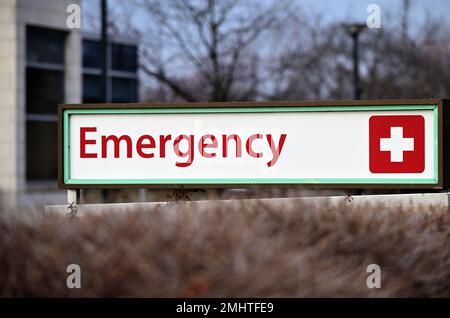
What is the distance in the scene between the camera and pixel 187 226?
6.02m

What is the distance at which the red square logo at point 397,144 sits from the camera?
22.8ft

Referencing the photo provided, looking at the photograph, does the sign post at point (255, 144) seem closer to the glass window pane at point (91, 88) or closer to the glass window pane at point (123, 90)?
the glass window pane at point (123, 90)

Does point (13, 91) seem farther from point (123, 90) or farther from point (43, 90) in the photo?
point (123, 90)

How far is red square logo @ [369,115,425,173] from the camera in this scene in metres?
6.95

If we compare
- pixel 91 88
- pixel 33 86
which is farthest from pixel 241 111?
pixel 91 88

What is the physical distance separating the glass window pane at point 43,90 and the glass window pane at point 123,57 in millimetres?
2663

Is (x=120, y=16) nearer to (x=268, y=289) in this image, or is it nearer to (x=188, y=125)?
(x=188, y=125)

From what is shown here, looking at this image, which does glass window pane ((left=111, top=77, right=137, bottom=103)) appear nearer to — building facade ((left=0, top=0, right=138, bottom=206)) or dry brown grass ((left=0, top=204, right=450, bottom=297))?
building facade ((left=0, top=0, right=138, bottom=206))

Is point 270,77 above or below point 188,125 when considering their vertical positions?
above

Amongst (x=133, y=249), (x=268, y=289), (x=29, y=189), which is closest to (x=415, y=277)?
(x=268, y=289)

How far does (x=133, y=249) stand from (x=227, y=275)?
811 millimetres

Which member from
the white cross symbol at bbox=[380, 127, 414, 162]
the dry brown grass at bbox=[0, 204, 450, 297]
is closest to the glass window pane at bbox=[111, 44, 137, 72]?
the dry brown grass at bbox=[0, 204, 450, 297]

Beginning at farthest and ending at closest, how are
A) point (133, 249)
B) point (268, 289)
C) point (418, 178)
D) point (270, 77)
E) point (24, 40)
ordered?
point (270, 77)
point (24, 40)
point (418, 178)
point (133, 249)
point (268, 289)

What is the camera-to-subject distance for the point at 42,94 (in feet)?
70.0
